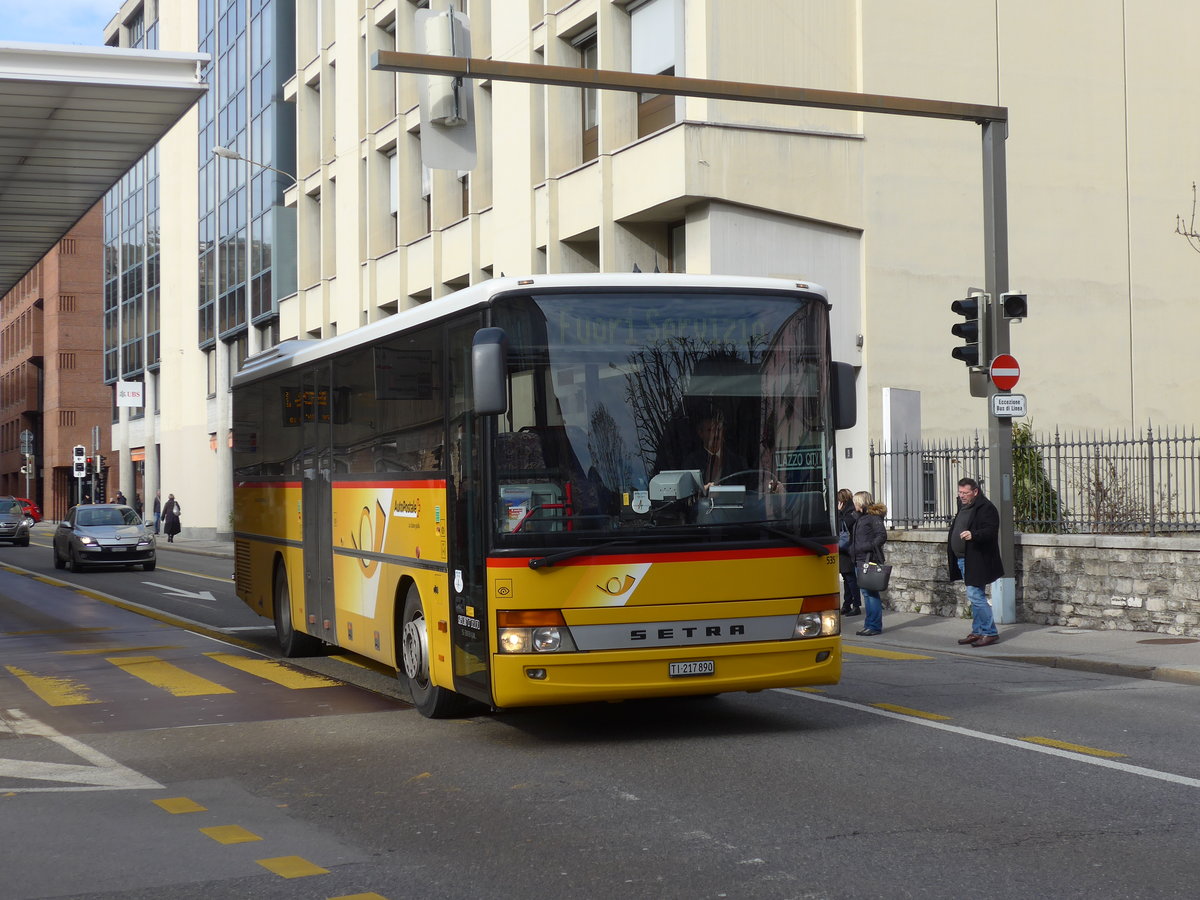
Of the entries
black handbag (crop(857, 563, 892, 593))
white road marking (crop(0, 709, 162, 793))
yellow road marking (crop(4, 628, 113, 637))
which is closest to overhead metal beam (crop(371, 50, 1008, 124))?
black handbag (crop(857, 563, 892, 593))

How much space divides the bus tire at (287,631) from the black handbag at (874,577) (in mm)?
6063

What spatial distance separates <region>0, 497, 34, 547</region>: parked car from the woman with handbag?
1537 inches

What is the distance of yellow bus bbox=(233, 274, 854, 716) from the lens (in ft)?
29.0

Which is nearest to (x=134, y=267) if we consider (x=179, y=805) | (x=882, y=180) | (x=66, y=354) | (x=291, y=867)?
(x=66, y=354)

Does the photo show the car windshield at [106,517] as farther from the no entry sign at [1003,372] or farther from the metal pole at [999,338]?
the no entry sign at [1003,372]

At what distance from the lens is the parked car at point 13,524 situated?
162ft

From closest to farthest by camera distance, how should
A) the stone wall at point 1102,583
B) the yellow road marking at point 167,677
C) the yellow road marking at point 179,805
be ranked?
the yellow road marking at point 179,805
the yellow road marking at point 167,677
the stone wall at point 1102,583

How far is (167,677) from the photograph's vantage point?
1313cm

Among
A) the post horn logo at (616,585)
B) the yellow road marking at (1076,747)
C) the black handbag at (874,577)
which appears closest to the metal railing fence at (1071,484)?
the black handbag at (874,577)

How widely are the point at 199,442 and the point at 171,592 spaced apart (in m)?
32.7

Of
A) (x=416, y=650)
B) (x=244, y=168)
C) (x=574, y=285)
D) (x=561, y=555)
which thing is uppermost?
(x=244, y=168)

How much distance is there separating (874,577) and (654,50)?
487 inches

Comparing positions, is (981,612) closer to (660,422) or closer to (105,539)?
(660,422)

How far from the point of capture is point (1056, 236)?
27.2 meters
